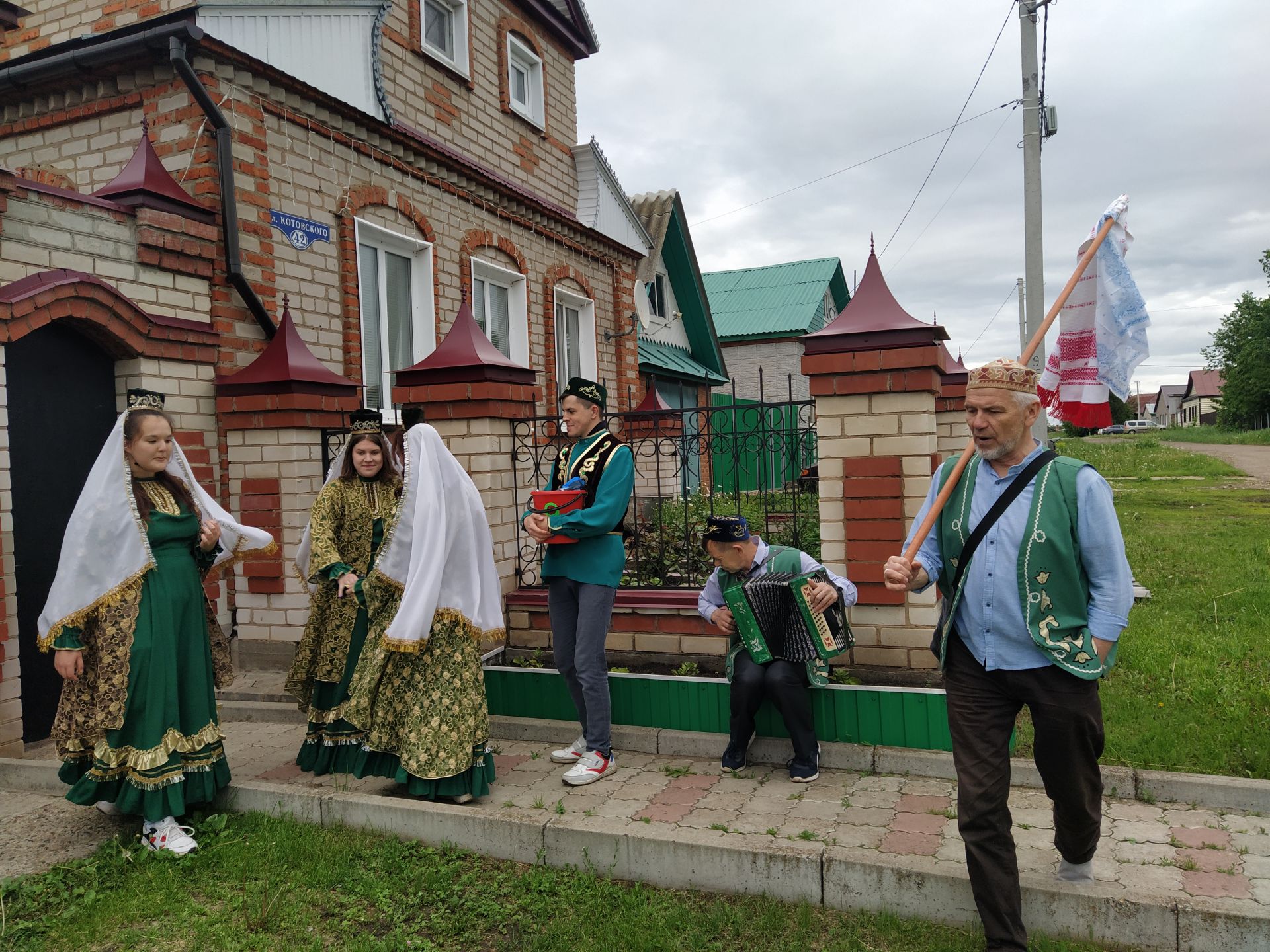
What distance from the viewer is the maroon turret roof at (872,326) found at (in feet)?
15.0

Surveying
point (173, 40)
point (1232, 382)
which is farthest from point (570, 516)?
point (1232, 382)

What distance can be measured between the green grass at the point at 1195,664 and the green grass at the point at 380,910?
1.70 meters

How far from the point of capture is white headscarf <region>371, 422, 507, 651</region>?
392 centimetres

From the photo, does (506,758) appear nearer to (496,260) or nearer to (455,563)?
(455,563)

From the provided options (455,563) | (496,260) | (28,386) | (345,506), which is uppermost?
(496,260)

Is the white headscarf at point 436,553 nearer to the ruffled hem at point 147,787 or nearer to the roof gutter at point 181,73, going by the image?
the ruffled hem at point 147,787

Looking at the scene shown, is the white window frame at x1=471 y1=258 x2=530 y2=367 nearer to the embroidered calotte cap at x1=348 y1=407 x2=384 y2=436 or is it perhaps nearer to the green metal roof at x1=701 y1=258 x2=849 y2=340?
the embroidered calotte cap at x1=348 y1=407 x2=384 y2=436

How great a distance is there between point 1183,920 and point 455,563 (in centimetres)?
310

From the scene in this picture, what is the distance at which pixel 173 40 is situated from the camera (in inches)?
238

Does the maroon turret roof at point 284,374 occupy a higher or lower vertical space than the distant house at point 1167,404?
→ lower

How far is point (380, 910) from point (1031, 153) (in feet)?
31.4

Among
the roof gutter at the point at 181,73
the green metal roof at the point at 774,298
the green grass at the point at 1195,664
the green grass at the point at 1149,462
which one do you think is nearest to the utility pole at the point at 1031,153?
the green grass at the point at 1195,664

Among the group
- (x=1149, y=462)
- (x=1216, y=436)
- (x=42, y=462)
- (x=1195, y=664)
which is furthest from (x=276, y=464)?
(x=1216, y=436)

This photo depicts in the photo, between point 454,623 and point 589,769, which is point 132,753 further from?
point 589,769
